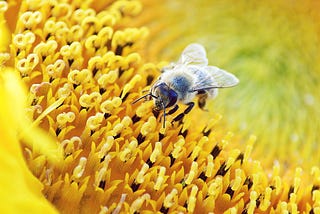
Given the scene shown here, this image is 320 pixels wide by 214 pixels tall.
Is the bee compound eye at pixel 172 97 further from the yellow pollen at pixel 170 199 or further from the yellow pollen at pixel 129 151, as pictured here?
the yellow pollen at pixel 170 199

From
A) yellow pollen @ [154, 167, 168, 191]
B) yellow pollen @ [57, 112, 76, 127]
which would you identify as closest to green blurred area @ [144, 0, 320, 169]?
yellow pollen @ [154, 167, 168, 191]

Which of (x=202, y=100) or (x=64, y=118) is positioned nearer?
(x=64, y=118)

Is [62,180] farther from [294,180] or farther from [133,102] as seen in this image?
Answer: [294,180]

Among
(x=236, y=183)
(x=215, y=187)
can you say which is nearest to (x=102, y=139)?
(x=215, y=187)

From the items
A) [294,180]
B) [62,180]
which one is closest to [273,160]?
[294,180]

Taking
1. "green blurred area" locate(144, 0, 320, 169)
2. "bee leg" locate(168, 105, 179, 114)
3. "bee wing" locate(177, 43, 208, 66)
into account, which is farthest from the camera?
"green blurred area" locate(144, 0, 320, 169)

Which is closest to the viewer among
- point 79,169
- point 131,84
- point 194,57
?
point 79,169

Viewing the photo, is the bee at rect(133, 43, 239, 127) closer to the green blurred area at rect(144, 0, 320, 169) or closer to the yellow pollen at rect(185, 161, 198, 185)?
the yellow pollen at rect(185, 161, 198, 185)

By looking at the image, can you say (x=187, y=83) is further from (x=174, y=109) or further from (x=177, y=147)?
(x=177, y=147)
